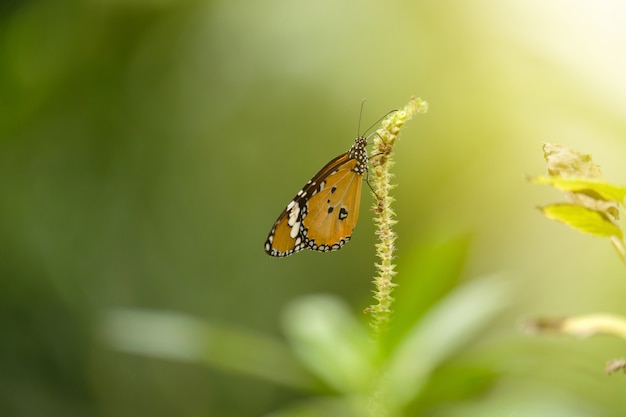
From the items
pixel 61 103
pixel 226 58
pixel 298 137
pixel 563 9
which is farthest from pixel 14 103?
pixel 563 9

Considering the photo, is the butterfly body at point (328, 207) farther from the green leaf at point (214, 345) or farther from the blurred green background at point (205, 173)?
the blurred green background at point (205, 173)

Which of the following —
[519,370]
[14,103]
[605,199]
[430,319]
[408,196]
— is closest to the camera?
[605,199]

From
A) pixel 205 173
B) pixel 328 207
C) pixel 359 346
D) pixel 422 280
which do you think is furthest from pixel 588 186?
pixel 205 173

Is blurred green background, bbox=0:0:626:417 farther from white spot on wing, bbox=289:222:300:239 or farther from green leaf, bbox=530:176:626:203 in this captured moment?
green leaf, bbox=530:176:626:203

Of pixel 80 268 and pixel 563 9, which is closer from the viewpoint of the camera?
pixel 563 9

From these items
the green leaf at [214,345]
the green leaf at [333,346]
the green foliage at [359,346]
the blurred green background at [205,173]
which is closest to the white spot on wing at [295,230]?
the green foliage at [359,346]

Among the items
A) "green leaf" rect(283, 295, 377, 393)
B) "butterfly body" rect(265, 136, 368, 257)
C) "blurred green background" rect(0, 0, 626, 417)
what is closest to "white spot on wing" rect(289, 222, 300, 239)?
"butterfly body" rect(265, 136, 368, 257)

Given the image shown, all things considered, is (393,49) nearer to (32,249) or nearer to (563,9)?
(563,9)
